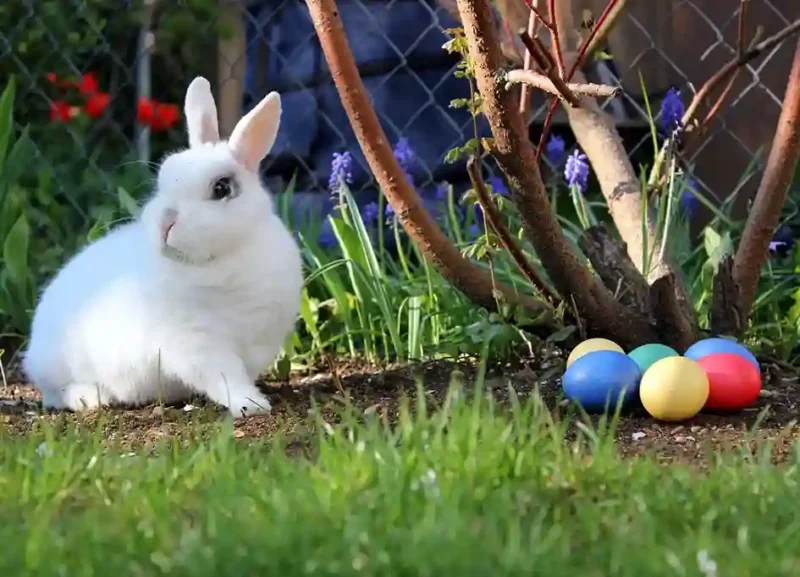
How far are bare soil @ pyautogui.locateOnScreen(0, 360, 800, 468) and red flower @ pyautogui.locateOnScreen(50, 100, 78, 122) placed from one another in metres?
1.62

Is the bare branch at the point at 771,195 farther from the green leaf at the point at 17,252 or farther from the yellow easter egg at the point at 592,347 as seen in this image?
the green leaf at the point at 17,252

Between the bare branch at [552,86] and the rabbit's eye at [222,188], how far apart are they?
1.85ft

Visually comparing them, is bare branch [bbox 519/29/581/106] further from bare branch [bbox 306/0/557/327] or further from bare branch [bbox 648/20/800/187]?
bare branch [bbox 306/0/557/327]

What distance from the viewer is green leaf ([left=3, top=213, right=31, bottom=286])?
120 inches

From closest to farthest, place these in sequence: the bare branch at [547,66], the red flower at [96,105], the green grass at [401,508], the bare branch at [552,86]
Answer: the green grass at [401,508] → the bare branch at [552,86] → the bare branch at [547,66] → the red flower at [96,105]

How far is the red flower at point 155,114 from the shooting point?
→ 4.10m

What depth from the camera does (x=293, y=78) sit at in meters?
4.38

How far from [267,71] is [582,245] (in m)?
2.31

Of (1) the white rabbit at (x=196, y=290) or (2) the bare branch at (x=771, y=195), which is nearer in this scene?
(1) the white rabbit at (x=196, y=290)

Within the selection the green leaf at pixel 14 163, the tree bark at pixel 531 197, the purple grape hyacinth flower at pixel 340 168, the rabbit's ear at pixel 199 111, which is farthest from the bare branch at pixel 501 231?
the green leaf at pixel 14 163

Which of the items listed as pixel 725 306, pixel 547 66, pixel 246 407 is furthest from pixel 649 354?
pixel 246 407

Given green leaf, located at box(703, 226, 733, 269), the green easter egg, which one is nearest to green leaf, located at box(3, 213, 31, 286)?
the green easter egg

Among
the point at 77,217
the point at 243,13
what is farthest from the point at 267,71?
the point at 77,217

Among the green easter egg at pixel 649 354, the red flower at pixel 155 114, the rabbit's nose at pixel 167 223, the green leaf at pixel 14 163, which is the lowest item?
the green easter egg at pixel 649 354
